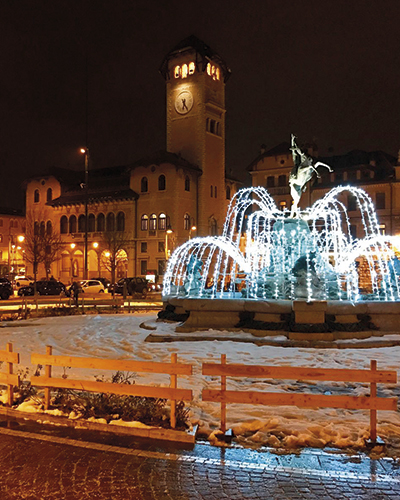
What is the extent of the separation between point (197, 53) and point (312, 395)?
2570 inches

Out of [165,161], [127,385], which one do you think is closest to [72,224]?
[165,161]

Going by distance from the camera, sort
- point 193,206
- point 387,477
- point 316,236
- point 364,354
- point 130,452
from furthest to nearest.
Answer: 1. point 193,206
2. point 316,236
3. point 364,354
4. point 130,452
5. point 387,477

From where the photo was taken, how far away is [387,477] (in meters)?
5.69

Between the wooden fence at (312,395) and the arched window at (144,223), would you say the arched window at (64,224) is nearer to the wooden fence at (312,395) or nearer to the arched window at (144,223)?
the arched window at (144,223)

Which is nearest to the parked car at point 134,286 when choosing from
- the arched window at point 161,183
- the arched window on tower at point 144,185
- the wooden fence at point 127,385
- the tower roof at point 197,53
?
the arched window at point 161,183

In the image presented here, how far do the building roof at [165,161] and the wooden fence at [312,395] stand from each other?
57637 millimetres

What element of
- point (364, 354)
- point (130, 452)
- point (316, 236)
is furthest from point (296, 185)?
point (130, 452)

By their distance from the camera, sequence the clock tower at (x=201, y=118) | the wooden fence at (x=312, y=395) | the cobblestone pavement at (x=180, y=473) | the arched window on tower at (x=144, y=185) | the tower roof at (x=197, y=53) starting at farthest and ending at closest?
the clock tower at (x=201, y=118), the tower roof at (x=197, y=53), the arched window on tower at (x=144, y=185), the wooden fence at (x=312, y=395), the cobblestone pavement at (x=180, y=473)

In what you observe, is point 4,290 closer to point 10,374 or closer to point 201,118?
point 10,374

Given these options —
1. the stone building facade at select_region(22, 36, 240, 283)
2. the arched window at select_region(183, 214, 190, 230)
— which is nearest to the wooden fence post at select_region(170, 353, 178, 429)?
the stone building facade at select_region(22, 36, 240, 283)

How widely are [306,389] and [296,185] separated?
1175cm

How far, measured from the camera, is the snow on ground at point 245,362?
23.0 feet

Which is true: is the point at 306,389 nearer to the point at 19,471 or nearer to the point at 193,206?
the point at 19,471

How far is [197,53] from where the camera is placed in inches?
2613
